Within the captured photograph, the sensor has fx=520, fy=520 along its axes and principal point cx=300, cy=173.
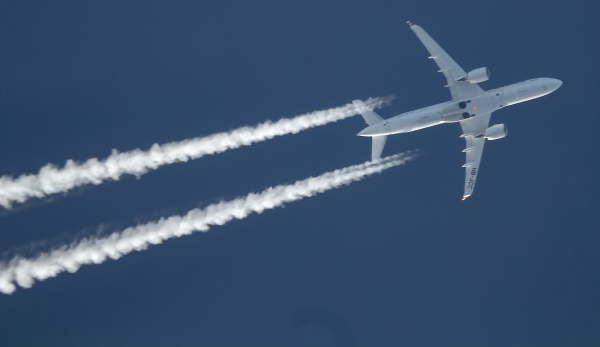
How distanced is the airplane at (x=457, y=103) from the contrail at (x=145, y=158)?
14.1ft

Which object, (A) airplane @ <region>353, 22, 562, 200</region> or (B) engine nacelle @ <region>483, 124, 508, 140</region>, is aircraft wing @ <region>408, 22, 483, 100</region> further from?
(B) engine nacelle @ <region>483, 124, 508, 140</region>

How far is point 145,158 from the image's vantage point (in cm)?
4181

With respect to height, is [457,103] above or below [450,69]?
below

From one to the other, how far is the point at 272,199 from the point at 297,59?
42.3ft

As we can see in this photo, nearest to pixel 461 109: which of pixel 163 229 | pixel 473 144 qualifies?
pixel 473 144

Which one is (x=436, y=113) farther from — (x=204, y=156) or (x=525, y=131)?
(x=204, y=156)

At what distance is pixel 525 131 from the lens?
46562 millimetres

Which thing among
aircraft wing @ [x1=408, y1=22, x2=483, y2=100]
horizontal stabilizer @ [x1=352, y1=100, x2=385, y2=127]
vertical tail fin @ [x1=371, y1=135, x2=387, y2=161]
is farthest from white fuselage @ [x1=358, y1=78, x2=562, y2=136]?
vertical tail fin @ [x1=371, y1=135, x2=387, y2=161]

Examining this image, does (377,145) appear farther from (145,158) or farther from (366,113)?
(145,158)

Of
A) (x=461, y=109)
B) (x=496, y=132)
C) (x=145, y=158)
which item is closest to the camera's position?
(x=496, y=132)

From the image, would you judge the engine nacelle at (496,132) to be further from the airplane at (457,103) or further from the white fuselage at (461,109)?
the white fuselage at (461,109)

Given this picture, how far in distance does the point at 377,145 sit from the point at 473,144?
8598mm

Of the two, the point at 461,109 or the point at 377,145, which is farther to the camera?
the point at 377,145

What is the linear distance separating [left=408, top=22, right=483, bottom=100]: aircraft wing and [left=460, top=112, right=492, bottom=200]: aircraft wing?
2210 millimetres
